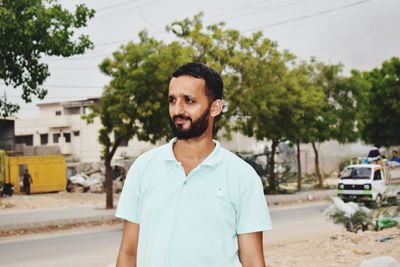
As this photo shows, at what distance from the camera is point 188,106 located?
8.25 ft

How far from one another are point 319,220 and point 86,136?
43143 millimetres

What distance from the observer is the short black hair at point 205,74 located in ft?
8.27

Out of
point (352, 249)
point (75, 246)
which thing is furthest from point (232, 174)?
point (75, 246)

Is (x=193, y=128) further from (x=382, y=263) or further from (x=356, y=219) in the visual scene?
(x=356, y=219)

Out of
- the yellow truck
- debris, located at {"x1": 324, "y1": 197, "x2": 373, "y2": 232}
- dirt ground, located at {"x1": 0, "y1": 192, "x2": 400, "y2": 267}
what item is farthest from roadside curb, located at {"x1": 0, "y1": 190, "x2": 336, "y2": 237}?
the yellow truck

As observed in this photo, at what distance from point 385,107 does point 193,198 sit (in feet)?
173

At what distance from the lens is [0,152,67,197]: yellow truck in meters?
37.4

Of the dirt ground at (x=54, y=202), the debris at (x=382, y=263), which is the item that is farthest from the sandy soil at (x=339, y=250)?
the dirt ground at (x=54, y=202)

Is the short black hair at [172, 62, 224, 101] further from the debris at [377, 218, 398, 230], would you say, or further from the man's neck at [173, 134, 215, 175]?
the debris at [377, 218, 398, 230]

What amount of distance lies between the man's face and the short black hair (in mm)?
17

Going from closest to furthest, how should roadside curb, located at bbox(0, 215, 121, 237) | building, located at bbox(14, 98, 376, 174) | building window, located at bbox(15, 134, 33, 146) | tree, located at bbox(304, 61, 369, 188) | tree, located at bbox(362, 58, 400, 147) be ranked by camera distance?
1. roadside curb, located at bbox(0, 215, 121, 237)
2. tree, located at bbox(304, 61, 369, 188)
3. tree, located at bbox(362, 58, 400, 147)
4. building, located at bbox(14, 98, 376, 174)
5. building window, located at bbox(15, 134, 33, 146)

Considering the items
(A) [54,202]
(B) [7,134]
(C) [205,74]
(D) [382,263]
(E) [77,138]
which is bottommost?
(A) [54,202]

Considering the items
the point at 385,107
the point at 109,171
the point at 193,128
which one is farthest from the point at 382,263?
the point at 385,107

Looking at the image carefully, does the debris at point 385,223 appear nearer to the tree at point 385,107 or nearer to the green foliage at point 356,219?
the green foliage at point 356,219
